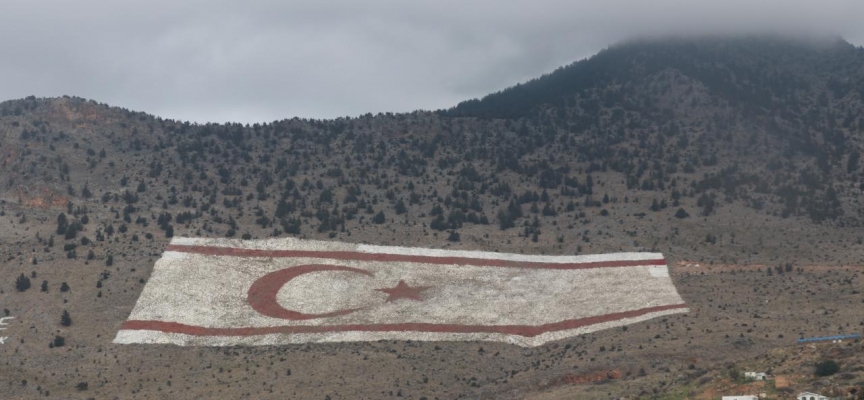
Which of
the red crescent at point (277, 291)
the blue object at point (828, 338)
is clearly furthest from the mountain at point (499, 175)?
the red crescent at point (277, 291)

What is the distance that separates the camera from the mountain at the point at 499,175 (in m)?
97.1

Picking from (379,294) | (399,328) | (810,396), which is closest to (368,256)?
(379,294)

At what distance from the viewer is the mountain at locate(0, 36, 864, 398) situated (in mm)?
97125

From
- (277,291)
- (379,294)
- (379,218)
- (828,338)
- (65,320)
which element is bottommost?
(828,338)

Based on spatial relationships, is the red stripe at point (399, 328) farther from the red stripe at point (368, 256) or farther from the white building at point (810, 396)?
the white building at point (810, 396)

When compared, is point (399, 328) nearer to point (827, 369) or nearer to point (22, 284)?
point (22, 284)

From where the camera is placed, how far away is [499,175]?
415ft

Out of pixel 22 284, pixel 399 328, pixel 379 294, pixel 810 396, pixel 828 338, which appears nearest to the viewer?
pixel 810 396

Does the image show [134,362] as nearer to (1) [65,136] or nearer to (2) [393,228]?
(2) [393,228]

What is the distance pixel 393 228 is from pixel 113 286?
28.2 metres

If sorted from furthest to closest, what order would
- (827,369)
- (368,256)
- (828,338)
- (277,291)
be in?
(368,256)
(277,291)
(828,338)
(827,369)

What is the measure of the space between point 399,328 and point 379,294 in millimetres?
6479

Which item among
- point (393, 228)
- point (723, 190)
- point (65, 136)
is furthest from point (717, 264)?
point (65, 136)

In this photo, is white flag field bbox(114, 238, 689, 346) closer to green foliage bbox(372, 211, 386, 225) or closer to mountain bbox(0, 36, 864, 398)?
mountain bbox(0, 36, 864, 398)
